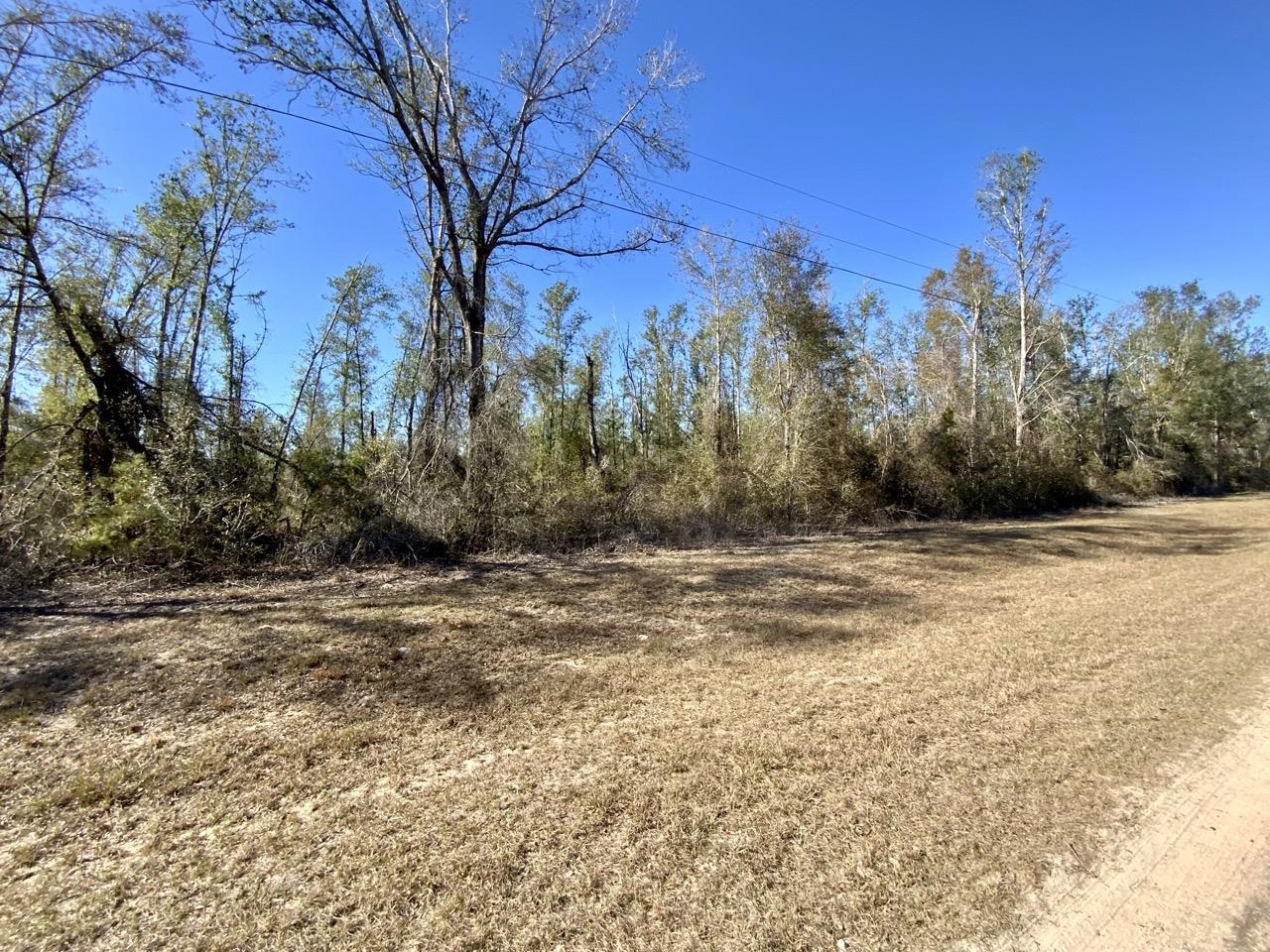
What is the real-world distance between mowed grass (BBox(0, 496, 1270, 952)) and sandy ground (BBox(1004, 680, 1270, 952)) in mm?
119

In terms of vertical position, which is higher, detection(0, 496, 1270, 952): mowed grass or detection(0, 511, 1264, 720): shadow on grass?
detection(0, 511, 1264, 720): shadow on grass

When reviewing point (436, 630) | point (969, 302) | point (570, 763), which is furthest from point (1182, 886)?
point (969, 302)

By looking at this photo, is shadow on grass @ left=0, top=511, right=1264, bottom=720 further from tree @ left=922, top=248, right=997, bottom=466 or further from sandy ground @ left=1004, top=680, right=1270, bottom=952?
tree @ left=922, top=248, right=997, bottom=466

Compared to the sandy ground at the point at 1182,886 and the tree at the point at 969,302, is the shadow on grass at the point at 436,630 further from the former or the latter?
the tree at the point at 969,302

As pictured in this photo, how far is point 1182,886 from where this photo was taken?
7.04 ft

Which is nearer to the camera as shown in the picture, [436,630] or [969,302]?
[436,630]

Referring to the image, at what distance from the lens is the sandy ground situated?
190 cm

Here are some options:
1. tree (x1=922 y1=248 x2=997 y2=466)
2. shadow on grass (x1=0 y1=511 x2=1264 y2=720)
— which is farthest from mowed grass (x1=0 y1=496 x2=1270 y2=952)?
tree (x1=922 y1=248 x2=997 y2=466)

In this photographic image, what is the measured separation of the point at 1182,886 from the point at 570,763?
8.74 ft

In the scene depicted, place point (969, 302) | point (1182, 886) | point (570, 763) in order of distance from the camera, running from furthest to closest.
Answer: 1. point (969, 302)
2. point (570, 763)
3. point (1182, 886)

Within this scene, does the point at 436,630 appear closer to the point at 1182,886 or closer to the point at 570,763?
the point at 570,763

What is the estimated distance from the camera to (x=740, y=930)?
72.7 inches

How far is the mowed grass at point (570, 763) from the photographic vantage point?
6.34 ft

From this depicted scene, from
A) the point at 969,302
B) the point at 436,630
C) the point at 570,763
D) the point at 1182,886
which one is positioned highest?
the point at 969,302
